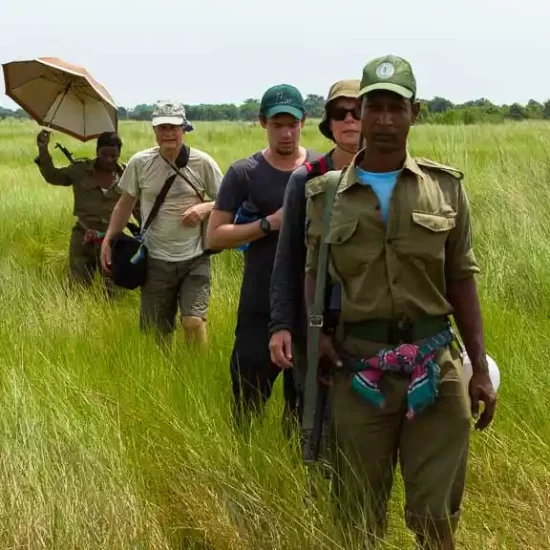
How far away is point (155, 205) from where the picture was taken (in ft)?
16.9

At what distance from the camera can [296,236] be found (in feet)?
9.17

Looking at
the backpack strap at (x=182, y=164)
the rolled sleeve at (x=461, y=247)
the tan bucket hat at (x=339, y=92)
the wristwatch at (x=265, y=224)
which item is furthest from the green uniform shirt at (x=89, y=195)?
the rolled sleeve at (x=461, y=247)

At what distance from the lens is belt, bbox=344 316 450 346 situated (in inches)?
97.3

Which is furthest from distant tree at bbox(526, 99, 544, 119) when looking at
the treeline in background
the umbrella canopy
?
the umbrella canopy

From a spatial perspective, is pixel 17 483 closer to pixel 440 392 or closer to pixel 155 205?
pixel 440 392

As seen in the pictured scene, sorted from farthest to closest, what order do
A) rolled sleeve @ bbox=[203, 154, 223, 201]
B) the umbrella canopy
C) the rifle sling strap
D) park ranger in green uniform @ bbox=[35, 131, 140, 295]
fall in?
1. the umbrella canopy
2. park ranger in green uniform @ bbox=[35, 131, 140, 295]
3. rolled sleeve @ bbox=[203, 154, 223, 201]
4. the rifle sling strap

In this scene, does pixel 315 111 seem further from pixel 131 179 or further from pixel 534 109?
pixel 131 179

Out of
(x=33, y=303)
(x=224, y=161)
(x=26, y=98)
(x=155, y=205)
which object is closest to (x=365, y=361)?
(x=155, y=205)

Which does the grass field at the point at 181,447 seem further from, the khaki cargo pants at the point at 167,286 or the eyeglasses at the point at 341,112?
the eyeglasses at the point at 341,112

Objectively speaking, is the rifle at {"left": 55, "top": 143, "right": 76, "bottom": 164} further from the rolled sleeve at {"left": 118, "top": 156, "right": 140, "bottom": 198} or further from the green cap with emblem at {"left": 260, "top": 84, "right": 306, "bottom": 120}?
the green cap with emblem at {"left": 260, "top": 84, "right": 306, "bottom": 120}

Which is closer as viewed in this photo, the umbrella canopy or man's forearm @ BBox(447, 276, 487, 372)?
man's forearm @ BBox(447, 276, 487, 372)

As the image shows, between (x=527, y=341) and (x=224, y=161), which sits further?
(x=224, y=161)

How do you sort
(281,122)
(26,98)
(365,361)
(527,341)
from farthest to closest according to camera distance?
1. (26,98)
2. (527,341)
3. (281,122)
4. (365,361)

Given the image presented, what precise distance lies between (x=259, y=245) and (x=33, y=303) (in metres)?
3.31
